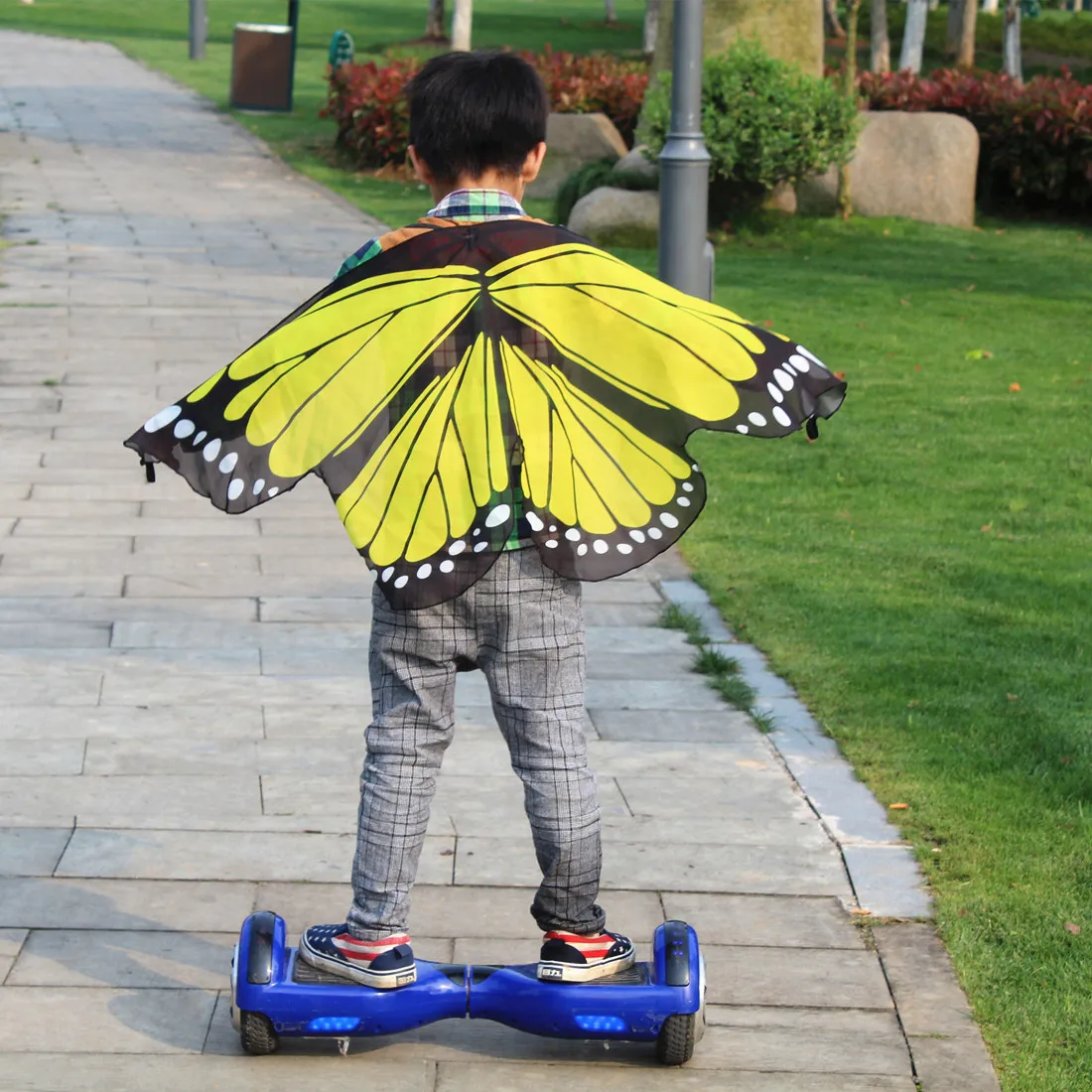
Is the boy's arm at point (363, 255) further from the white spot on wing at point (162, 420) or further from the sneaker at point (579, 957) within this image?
the sneaker at point (579, 957)

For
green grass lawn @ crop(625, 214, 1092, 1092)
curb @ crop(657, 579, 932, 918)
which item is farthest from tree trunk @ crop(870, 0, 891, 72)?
curb @ crop(657, 579, 932, 918)

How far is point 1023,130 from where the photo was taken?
1784 cm

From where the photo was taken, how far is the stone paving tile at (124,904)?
11.9 ft

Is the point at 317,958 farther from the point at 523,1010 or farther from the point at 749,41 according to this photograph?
the point at 749,41

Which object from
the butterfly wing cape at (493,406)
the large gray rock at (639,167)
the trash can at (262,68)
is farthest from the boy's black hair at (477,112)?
the trash can at (262,68)

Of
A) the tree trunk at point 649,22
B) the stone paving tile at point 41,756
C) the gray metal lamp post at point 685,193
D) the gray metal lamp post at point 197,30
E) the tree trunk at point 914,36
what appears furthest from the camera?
the tree trunk at point 649,22

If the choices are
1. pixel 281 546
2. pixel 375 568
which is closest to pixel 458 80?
pixel 375 568

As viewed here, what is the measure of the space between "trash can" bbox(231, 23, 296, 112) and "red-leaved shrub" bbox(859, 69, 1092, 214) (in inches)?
377

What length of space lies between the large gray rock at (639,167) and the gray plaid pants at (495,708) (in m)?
12.7

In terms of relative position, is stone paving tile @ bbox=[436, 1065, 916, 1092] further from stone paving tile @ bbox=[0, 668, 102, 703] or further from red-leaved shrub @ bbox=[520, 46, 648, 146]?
red-leaved shrub @ bbox=[520, 46, 648, 146]

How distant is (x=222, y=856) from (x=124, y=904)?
305mm

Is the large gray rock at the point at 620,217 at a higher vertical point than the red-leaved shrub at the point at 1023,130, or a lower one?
lower

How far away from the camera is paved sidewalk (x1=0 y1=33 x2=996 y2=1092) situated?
3164mm

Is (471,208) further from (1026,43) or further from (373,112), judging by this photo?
(1026,43)
